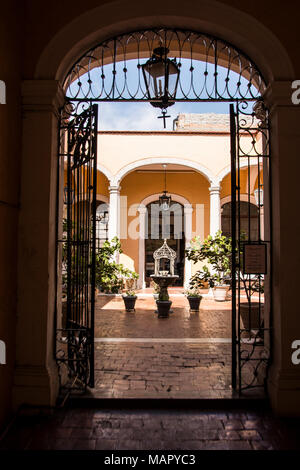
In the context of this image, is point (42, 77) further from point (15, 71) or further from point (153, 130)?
point (153, 130)

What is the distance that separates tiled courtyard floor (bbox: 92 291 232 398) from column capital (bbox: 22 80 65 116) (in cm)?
308

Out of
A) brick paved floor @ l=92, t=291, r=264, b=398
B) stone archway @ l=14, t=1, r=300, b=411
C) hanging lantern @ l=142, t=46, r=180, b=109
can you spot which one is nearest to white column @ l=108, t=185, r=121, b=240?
brick paved floor @ l=92, t=291, r=264, b=398

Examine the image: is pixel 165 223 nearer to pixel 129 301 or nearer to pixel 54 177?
pixel 129 301

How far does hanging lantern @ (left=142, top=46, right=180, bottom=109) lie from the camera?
3.64m

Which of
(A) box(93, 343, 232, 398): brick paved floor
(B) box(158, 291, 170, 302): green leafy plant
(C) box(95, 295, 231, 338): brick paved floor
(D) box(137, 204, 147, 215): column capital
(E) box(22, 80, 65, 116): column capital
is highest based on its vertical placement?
(D) box(137, 204, 147, 215): column capital

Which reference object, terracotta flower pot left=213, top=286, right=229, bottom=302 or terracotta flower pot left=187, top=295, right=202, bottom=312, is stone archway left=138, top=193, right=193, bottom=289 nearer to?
terracotta flower pot left=213, top=286, right=229, bottom=302

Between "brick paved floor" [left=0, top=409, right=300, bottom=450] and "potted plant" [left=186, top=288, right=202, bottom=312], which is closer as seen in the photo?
"brick paved floor" [left=0, top=409, right=300, bottom=450]

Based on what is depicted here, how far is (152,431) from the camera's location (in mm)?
2977

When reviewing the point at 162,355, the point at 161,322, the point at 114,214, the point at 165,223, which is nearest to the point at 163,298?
the point at 161,322

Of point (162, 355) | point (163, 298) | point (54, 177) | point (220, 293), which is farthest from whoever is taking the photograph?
point (220, 293)

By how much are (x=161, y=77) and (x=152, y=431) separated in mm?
3609

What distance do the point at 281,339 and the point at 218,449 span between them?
1.18m

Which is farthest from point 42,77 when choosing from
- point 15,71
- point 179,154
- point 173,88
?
point 179,154

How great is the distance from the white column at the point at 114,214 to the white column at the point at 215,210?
355 centimetres
